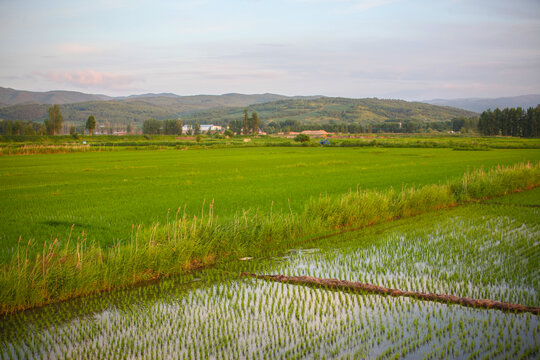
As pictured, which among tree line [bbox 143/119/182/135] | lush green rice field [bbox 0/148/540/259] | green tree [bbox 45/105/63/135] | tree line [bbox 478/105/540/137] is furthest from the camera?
tree line [bbox 143/119/182/135]

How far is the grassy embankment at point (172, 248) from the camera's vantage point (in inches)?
267

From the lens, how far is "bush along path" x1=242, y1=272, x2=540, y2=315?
6192 mm

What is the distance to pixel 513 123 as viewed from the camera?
110 meters

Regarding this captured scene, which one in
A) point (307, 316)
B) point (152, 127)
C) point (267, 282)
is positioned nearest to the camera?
point (307, 316)

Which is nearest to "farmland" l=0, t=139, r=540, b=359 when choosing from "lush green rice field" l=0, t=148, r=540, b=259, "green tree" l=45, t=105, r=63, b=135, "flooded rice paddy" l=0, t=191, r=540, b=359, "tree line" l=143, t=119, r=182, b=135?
"flooded rice paddy" l=0, t=191, r=540, b=359

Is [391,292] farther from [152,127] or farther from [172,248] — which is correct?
[152,127]

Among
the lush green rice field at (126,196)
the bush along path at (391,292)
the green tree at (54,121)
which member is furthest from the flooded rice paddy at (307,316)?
the green tree at (54,121)

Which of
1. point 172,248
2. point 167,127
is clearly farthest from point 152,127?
point 172,248

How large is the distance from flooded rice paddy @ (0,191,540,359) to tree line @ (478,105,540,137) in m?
114

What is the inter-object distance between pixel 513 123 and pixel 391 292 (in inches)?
4833

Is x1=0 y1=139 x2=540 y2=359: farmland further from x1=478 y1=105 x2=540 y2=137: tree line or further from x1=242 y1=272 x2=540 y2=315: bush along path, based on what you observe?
x1=478 y1=105 x2=540 y2=137: tree line

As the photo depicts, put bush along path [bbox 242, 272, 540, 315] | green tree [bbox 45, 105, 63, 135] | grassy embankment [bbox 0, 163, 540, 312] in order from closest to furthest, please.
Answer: bush along path [bbox 242, 272, 540, 315], grassy embankment [bbox 0, 163, 540, 312], green tree [bbox 45, 105, 63, 135]

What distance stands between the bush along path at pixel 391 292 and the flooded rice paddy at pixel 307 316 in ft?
0.54

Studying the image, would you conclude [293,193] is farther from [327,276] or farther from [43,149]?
[43,149]
